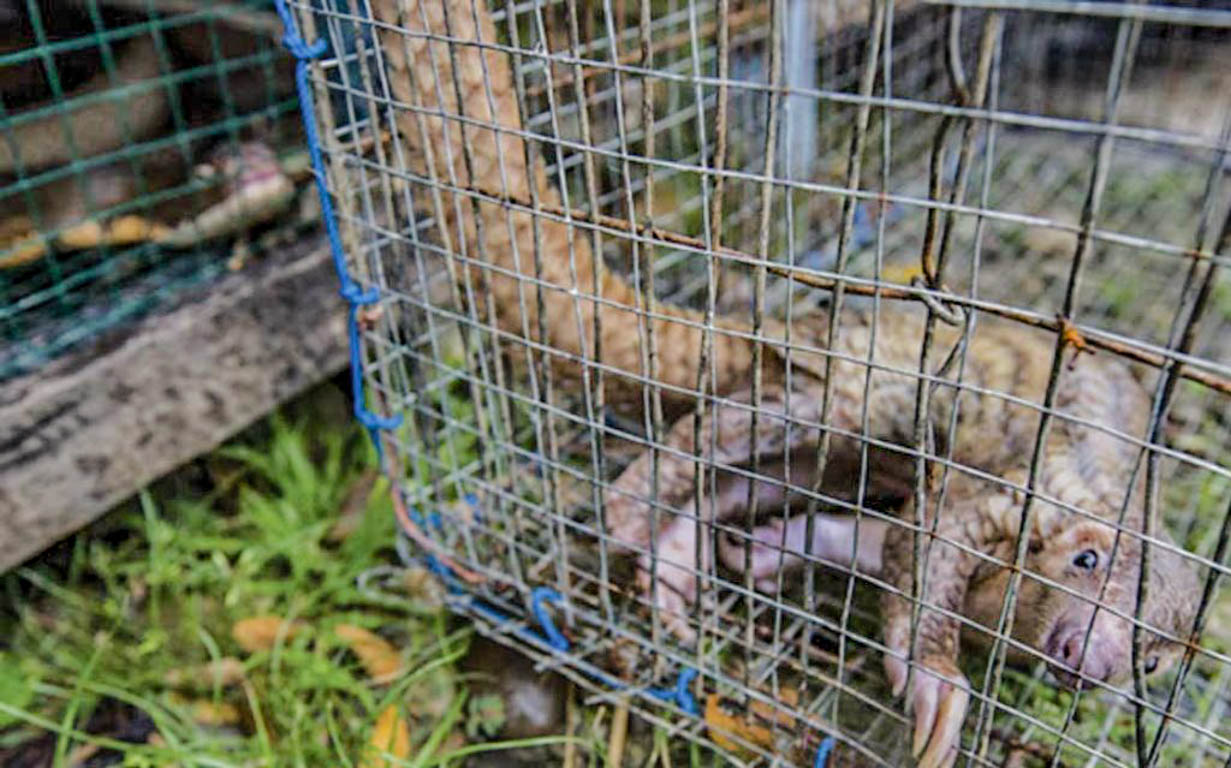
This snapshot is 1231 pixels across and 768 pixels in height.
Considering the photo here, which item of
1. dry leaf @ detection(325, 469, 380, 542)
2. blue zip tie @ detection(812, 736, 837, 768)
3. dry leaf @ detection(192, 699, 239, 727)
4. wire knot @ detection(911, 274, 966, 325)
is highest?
wire knot @ detection(911, 274, 966, 325)

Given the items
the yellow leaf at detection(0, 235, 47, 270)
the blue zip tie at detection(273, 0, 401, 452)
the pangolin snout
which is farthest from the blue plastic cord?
the yellow leaf at detection(0, 235, 47, 270)

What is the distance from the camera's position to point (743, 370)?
2.67 meters

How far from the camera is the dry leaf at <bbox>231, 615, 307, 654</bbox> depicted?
2568 millimetres

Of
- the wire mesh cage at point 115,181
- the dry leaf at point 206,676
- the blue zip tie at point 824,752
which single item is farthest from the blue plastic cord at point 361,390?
the wire mesh cage at point 115,181

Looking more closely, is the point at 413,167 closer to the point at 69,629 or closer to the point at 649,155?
the point at 649,155

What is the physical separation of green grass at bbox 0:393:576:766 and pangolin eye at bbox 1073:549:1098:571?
46.8 inches

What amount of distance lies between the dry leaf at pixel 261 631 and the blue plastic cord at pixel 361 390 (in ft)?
1.28

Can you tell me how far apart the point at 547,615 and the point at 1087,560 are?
1.05 meters

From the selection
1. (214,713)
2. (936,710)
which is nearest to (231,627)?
(214,713)

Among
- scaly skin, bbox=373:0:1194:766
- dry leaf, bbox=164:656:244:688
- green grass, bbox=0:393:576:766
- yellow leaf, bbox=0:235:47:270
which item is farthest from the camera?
yellow leaf, bbox=0:235:47:270

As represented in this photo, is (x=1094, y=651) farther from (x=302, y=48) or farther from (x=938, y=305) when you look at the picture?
(x=302, y=48)

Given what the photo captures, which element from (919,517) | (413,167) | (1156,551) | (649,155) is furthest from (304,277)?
(1156,551)

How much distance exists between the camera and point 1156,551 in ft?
7.02

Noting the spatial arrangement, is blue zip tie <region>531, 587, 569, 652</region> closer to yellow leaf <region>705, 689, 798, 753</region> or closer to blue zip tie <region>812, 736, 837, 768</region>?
yellow leaf <region>705, 689, 798, 753</region>
